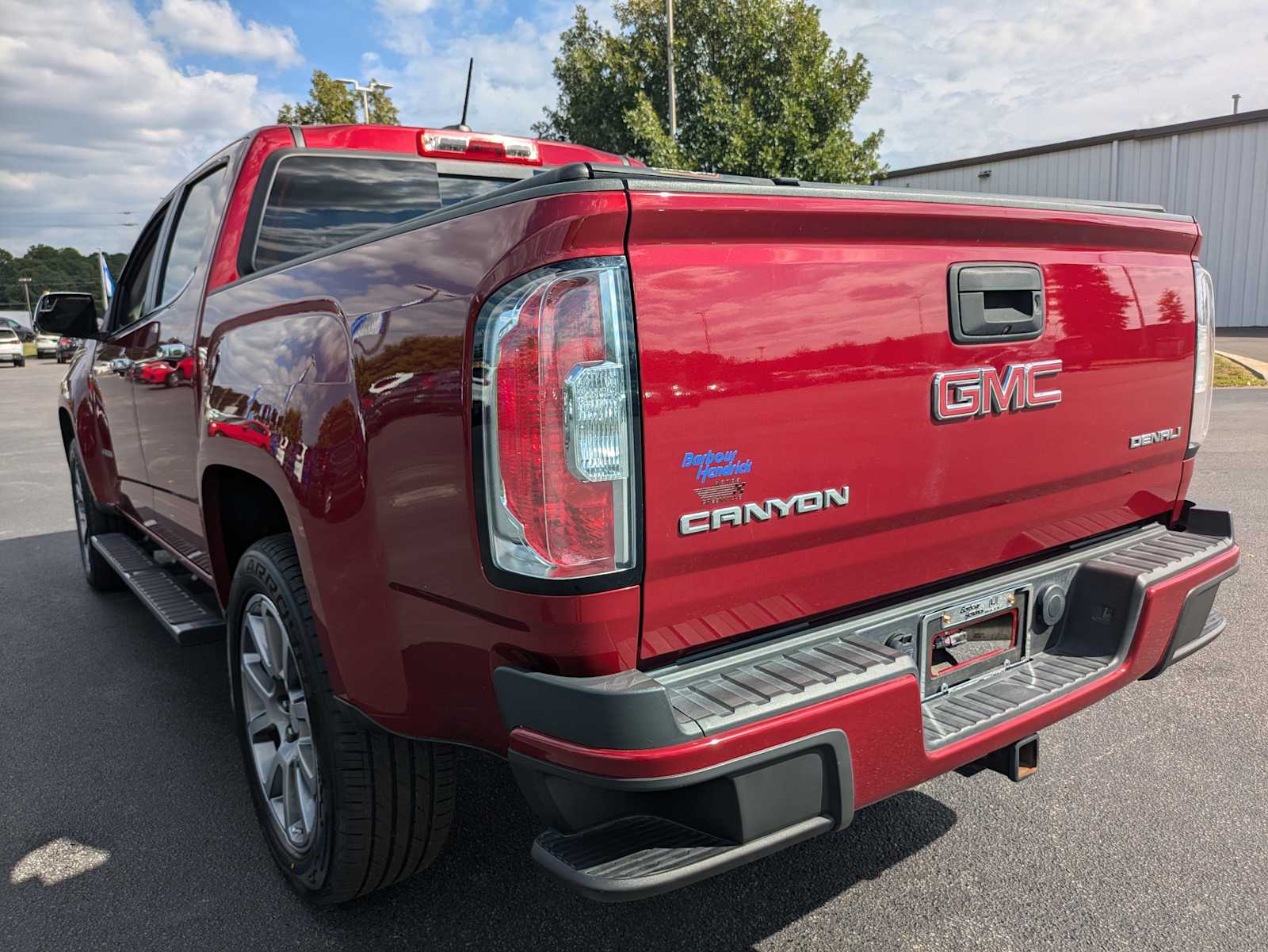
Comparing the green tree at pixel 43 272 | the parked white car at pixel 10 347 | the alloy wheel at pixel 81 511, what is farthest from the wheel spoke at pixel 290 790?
the green tree at pixel 43 272

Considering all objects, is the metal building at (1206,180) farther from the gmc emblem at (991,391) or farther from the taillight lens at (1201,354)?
the gmc emblem at (991,391)

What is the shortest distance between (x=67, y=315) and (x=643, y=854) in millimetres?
3805

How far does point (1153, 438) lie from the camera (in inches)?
98.7

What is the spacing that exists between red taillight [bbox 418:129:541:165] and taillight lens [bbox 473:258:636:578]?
220 centimetres

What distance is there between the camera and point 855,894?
7.84 feet

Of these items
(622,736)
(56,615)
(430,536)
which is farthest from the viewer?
(56,615)

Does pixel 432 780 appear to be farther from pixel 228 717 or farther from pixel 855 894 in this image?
pixel 228 717

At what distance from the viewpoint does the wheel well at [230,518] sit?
8.97 ft

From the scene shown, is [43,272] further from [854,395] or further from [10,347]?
[854,395]

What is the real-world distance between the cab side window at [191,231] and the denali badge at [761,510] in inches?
93.1

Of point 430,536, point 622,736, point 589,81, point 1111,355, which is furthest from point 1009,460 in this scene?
point 589,81

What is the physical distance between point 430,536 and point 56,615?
4275 millimetres

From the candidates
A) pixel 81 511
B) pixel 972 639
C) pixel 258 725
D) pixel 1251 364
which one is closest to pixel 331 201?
pixel 258 725

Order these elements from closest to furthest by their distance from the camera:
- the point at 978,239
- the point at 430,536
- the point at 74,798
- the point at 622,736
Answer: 1. the point at 622,736
2. the point at 430,536
3. the point at 978,239
4. the point at 74,798
